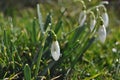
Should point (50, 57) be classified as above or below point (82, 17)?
below

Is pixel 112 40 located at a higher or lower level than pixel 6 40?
lower

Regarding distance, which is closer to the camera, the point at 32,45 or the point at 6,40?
the point at 6,40

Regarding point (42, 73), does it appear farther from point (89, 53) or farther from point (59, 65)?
point (89, 53)

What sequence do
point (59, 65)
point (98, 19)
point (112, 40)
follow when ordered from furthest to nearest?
point (112, 40), point (59, 65), point (98, 19)

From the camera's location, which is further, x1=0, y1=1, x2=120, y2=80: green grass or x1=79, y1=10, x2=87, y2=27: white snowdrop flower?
x1=79, y1=10, x2=87, y2=27: white snowdrop flower

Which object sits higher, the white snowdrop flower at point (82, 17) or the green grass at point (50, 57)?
the white snowdrop flower at point (82, 17)

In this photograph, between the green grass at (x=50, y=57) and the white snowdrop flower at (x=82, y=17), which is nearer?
the green grass at (x=50, y=57)

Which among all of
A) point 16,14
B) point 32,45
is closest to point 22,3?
point 16,14

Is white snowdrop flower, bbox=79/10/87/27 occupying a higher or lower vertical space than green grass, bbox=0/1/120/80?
higher

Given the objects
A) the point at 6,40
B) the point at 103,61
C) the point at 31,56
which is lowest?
the point at 103,61

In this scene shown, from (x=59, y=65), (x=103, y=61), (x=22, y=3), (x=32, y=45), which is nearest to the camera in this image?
(x=59, y=65)
